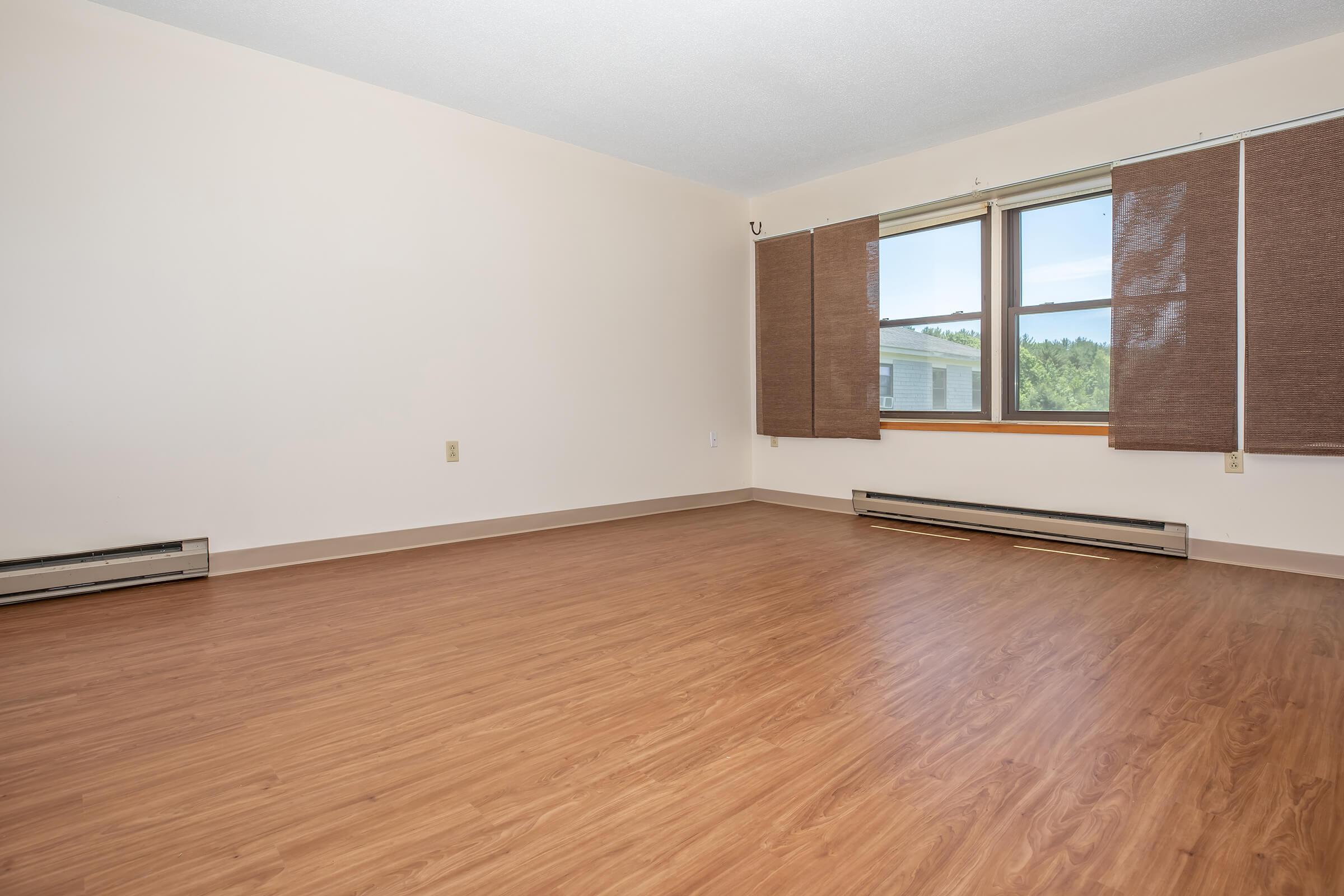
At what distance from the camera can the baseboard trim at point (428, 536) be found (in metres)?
3.54

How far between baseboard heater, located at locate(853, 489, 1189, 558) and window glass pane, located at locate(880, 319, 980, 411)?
71 cm

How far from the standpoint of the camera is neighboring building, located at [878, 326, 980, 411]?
4723 millimetres

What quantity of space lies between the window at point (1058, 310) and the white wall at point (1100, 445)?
17cm

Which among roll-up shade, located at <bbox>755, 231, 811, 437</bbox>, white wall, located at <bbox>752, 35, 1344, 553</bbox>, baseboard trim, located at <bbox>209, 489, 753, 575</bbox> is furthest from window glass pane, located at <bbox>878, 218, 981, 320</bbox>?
baseboard trim, located at <bbox>209, 489, 753, 575</bbox>

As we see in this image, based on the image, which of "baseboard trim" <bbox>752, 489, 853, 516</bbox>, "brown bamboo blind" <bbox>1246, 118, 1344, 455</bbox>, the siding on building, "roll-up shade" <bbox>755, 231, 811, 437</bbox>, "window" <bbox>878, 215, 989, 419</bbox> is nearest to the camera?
"brown bamboo blind" <bbox>1246, 118, 1344, 455</bbox>

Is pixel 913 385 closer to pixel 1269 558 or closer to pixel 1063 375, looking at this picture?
pixel 1063 375

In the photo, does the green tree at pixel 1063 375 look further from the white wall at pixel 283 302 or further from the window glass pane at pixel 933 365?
the white wall at pixel 283 302

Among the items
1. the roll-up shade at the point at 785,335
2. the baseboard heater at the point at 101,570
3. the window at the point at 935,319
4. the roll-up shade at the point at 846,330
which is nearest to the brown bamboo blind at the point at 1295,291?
the window at the point at 935,319

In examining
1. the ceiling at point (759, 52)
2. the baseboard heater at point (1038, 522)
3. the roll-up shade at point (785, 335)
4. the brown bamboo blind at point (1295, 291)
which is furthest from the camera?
the roll-up shade at point (785, 335)

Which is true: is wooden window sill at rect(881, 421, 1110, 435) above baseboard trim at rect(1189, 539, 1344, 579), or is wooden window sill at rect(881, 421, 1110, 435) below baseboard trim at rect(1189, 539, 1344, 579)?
above

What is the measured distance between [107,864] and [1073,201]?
5.11 metres

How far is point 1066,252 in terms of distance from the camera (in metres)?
4.23

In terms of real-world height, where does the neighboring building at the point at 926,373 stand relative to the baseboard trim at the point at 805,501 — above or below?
above

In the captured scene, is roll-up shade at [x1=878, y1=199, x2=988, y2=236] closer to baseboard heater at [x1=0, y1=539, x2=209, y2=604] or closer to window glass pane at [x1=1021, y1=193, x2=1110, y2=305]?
window glass pane at [x1=1021, y1=193, x2=1110, y2=305]
